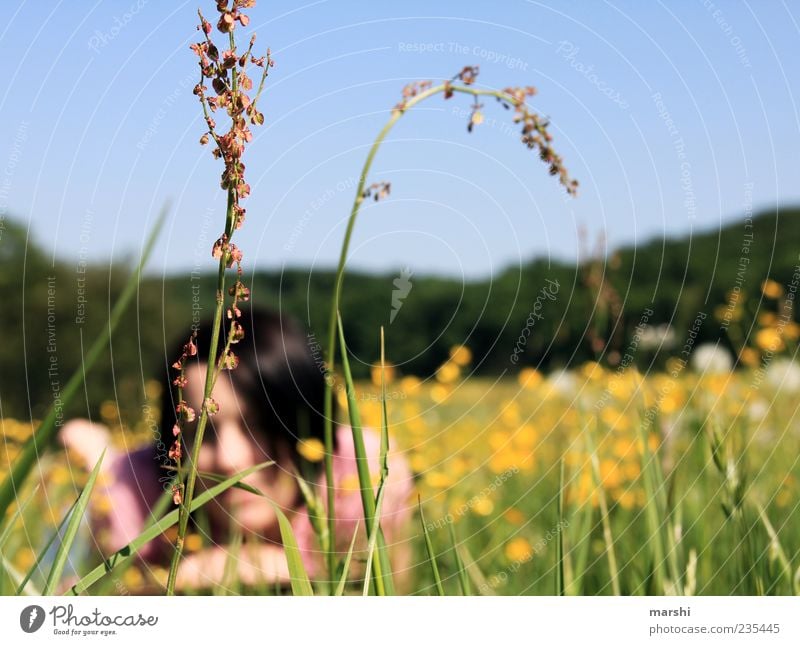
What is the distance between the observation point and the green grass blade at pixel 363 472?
0.59m

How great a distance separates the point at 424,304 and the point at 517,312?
23.4 inches

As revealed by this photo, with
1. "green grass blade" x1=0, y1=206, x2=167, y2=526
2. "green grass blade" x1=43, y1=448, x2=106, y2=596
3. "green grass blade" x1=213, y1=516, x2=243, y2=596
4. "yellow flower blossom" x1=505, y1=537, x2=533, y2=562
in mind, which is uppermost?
"green grass blade" x1=0, y1=206, x2=167, y2=526

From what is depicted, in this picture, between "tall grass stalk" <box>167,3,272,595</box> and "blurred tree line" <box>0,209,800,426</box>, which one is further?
"blurred tree line" <box>0,209,800,426</box>

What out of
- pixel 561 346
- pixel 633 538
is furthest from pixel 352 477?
pixel 561 346

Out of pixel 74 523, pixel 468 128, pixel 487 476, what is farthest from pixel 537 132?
pixel 487 476

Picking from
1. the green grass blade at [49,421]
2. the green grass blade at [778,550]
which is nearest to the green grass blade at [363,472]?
the green grass blade at [49,421]

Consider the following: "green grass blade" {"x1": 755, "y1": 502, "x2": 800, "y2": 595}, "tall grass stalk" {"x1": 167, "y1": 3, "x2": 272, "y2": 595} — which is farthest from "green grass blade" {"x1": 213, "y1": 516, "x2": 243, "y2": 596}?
"green grass blade" {"x1": 755, "y1": 502, "x2": 800, "y2": 595}

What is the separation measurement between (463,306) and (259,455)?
3.19m

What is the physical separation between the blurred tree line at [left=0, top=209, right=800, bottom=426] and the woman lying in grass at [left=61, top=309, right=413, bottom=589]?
15 centimetres

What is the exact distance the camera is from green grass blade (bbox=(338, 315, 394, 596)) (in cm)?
59

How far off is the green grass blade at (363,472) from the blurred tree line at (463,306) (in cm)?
55

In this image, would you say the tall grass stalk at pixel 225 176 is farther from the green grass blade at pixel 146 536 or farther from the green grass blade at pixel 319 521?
the green grass blade at pixel 319 521

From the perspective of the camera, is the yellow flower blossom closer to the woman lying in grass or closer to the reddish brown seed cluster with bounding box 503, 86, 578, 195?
the woman lying in grass
